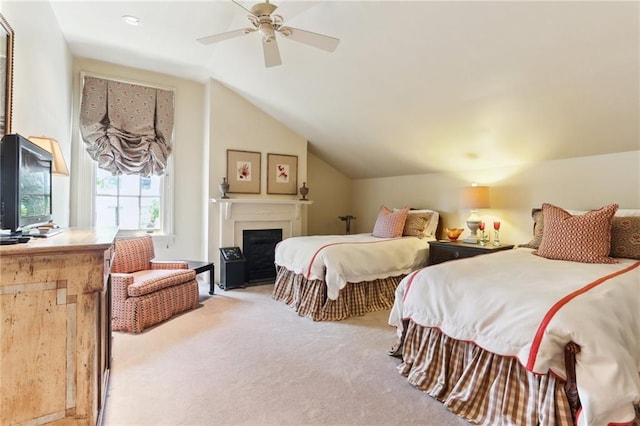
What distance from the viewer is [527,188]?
382cm

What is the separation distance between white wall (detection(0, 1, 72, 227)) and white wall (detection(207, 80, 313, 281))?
1.63 meters

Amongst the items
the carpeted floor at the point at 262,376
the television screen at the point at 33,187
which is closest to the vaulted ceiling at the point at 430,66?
the television screen at the point at 33,187

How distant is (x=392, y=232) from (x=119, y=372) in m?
3.24

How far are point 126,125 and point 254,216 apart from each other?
208 centimetres

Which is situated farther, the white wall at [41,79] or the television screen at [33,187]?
the white wall at [41,79]

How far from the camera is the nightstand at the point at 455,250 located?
3.69m

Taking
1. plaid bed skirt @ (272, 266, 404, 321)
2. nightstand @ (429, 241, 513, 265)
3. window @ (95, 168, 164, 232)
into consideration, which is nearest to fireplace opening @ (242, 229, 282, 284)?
plaid bed skirt @ (272, 266, 404, 321)

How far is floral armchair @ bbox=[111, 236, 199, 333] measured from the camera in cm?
300

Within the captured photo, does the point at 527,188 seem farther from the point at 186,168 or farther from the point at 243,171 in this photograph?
the point at 186,168

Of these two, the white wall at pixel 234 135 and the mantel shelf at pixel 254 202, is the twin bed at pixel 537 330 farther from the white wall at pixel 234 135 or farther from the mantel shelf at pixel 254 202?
the white wall at pixel 234 135

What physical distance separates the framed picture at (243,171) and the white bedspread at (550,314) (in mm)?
3179

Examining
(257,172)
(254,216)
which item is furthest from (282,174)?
(254,216)

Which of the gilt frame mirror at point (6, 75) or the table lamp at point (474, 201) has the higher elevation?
the gilt frame mirror at point (6, 75)

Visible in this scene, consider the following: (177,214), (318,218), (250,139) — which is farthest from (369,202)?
(177,214)
